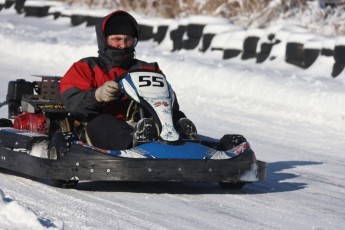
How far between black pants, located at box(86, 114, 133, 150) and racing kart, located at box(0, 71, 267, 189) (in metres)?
0.10

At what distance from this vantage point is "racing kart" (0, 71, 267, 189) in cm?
613

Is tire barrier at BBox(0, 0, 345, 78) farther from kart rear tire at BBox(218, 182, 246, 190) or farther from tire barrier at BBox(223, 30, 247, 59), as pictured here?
kart rear tire at BBox(218, 182, 246, 190)

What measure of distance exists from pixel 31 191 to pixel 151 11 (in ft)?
50.8

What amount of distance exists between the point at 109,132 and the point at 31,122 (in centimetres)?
100

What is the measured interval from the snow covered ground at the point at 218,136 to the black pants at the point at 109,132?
0.29m

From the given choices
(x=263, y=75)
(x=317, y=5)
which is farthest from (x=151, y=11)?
(x=263, y=75)

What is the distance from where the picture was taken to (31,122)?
23.9ft

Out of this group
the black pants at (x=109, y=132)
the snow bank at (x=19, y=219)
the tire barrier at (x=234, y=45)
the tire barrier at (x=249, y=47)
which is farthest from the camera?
the tire barrier at (x=234, y=45)

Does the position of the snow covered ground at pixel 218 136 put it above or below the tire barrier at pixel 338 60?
below

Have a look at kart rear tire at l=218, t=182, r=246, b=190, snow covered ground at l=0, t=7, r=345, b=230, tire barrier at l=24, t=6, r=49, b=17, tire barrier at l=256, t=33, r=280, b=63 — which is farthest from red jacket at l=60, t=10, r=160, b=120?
tire barrier at l=24, t=6, r=49, b=17

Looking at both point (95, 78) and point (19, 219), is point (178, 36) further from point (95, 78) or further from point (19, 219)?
point (19, 219)

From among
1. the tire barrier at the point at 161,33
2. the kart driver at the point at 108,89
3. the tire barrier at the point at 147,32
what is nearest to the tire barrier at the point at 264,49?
the tire barrier at the point at 161,33

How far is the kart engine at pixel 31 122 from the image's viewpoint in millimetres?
7180

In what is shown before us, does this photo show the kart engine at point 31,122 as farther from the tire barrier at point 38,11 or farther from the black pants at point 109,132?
the tire barrier at point 38,11
